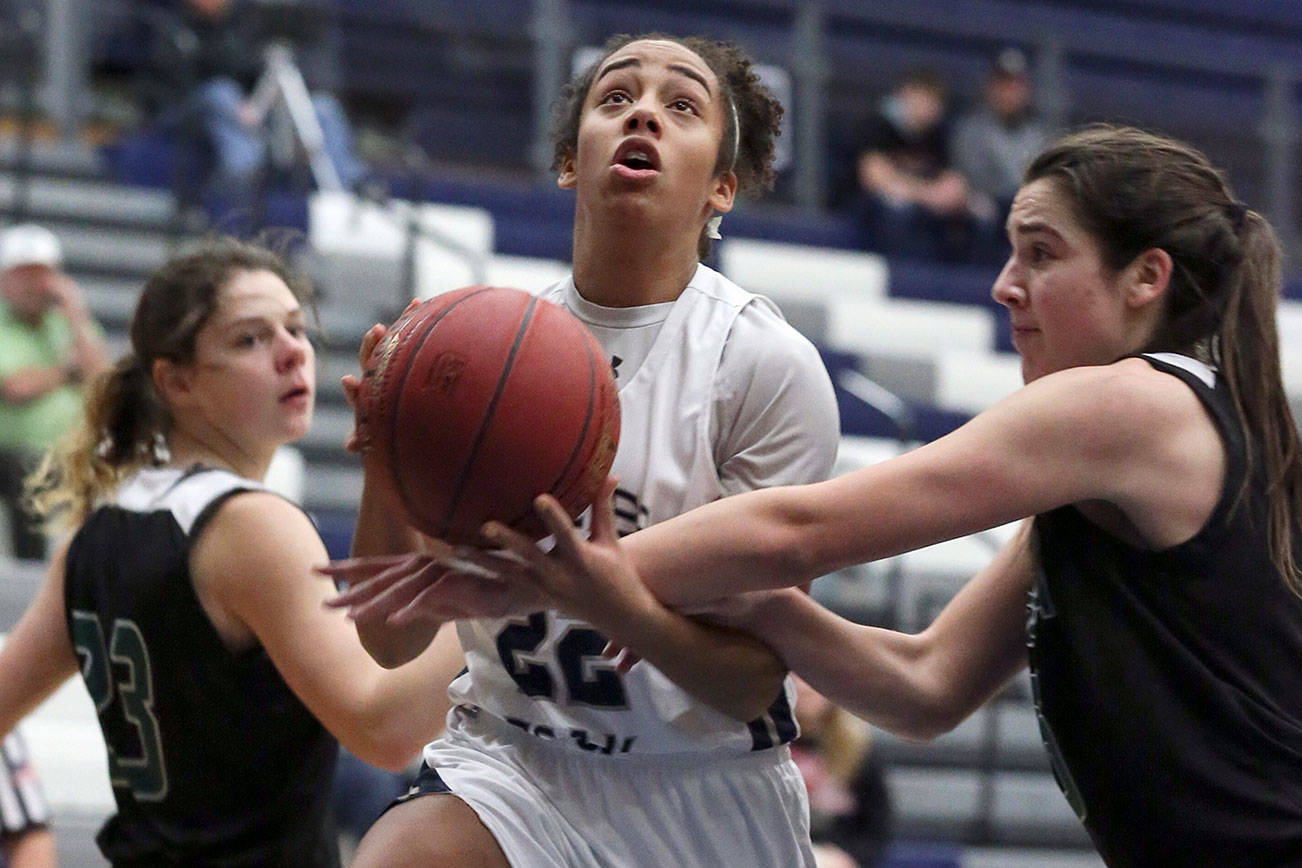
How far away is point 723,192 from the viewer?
2449 mm

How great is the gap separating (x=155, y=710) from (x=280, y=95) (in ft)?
19.2

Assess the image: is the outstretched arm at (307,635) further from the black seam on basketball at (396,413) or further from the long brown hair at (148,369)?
the black seam on basketball at (396,413)

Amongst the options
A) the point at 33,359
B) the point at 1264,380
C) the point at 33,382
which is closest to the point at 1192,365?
the point at 1264,380

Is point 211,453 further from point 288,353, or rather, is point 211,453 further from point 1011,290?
point 1011,290

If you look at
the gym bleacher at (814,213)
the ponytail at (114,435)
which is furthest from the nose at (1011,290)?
the gym bleacher at (814,213)

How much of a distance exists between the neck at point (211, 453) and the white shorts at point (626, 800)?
0.83 m

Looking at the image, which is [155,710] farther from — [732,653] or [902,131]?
[902,131]

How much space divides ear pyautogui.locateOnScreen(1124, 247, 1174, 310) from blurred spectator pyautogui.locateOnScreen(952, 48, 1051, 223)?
7.55m

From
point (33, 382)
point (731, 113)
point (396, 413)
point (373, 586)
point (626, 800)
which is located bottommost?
point (33, 382)

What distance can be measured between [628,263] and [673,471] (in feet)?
1.03

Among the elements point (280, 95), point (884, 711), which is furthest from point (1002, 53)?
point (884, 711)

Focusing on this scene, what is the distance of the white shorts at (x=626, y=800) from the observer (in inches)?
89.1

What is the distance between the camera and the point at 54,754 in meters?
5.00

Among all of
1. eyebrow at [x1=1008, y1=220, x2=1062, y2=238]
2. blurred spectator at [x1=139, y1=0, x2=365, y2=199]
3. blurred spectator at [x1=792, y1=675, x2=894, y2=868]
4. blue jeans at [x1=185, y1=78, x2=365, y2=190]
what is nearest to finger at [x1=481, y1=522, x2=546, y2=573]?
eyebrow at [x1=1008, y1=220, x2=1062, y2=238]
